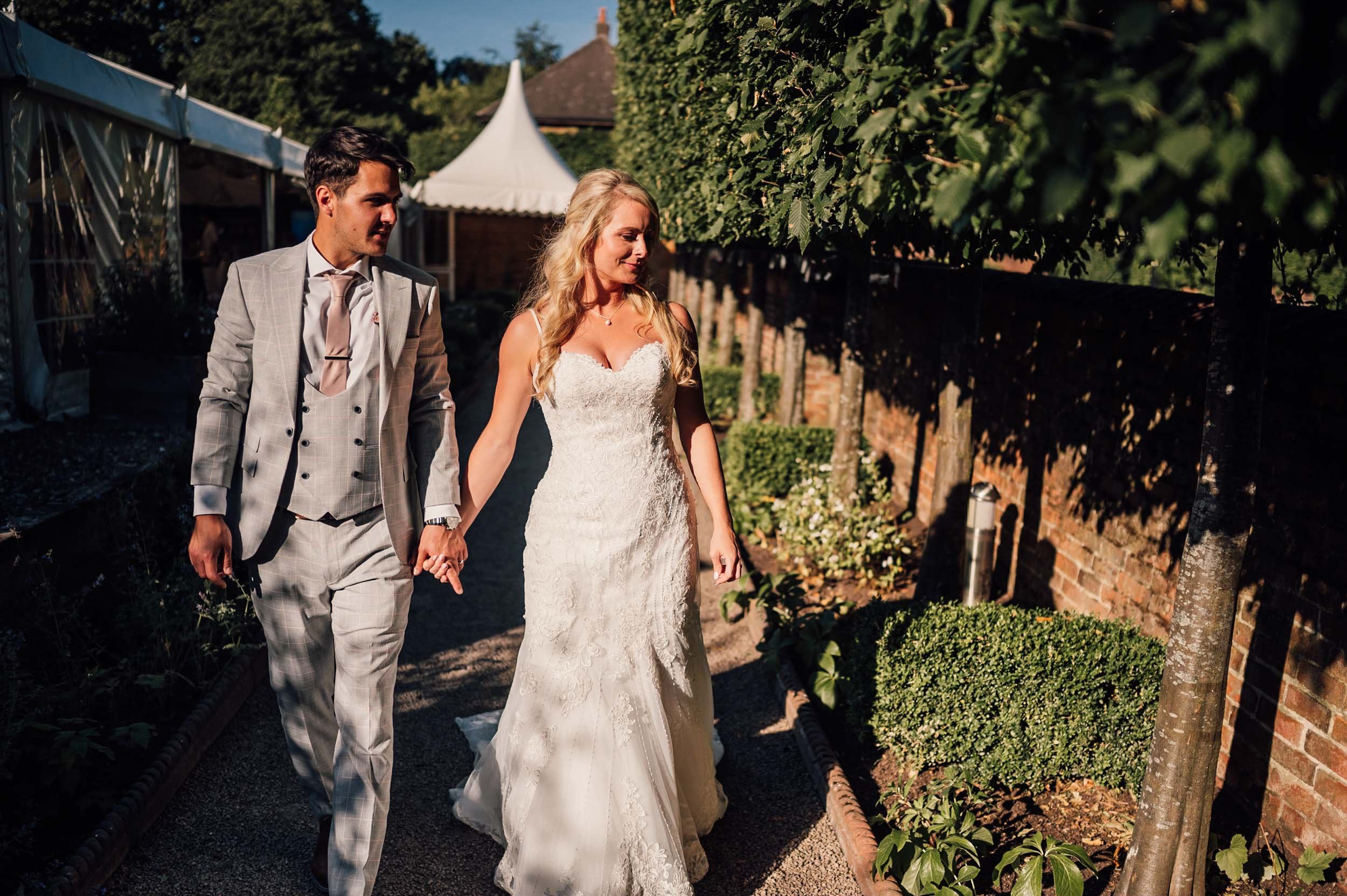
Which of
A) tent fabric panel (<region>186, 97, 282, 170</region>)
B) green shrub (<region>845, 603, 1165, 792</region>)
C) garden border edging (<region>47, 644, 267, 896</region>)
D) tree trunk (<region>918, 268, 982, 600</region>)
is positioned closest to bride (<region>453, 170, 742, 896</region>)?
green shrub (<region>845, 603, 1165, 792</region>)

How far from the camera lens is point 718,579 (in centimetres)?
339

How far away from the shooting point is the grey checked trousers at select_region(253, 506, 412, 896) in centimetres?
298

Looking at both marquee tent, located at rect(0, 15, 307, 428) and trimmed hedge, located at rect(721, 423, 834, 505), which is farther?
trimmed hedge, located at rect(721, 423, 834, 505)

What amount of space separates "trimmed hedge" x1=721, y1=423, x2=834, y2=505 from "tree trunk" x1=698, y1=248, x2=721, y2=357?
8247mm

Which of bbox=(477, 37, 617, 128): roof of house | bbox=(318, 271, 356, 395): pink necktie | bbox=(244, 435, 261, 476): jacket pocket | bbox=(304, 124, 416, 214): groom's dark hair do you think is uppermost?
bbox=(477, 37, 617, 128): roof of house

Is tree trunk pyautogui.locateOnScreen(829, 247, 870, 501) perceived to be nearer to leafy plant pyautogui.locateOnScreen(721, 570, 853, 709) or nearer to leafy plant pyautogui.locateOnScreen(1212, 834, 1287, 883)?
leafy plant pyautogui.locateOnScreen(721, 570, 853, 709)

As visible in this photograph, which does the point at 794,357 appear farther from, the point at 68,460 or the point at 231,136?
the point at 231,136

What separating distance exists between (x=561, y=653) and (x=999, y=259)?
2.46 m

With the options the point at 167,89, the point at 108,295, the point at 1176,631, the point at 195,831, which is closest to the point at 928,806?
the point at 1176,631

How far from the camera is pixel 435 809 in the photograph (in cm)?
384

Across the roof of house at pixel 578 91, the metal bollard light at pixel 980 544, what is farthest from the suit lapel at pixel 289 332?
the roof of house at pixel 578 91

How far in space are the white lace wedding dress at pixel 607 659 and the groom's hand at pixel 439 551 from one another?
287 millimetres

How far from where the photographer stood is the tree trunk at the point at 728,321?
49.8 feet

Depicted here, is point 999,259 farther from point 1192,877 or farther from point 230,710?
point 230,710
